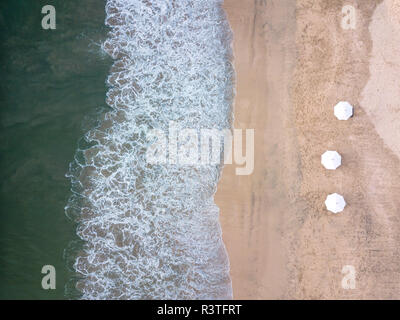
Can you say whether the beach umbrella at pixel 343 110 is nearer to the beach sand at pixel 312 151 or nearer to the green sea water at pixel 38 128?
the beach sand at pixel 312 151

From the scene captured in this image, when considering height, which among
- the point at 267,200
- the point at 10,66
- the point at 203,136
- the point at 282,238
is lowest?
the point at 282,238

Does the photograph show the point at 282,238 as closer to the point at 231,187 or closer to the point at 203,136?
the point at 231,187

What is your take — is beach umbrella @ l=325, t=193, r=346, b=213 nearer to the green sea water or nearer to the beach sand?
the beach sand

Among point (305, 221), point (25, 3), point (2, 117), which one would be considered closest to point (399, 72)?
point (305, 221)

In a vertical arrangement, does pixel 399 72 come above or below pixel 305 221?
above

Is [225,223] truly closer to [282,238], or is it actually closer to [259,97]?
[282,238]
